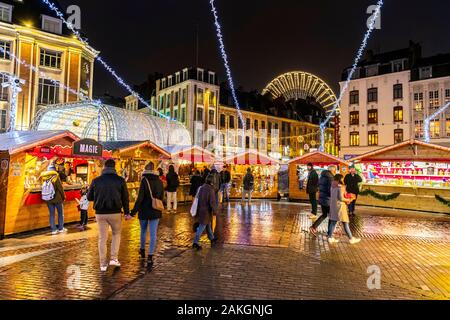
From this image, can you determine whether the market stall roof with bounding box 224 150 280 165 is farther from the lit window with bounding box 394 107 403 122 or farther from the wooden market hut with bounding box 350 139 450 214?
the lit window with bounding box 394 107 403 122

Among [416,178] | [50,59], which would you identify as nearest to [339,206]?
[416,178]

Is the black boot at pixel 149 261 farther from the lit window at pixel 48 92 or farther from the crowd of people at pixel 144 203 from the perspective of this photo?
the lit window at pixel 48 92

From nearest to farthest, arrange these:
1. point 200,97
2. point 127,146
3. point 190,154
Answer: point 127,146, point 190,154, point 200,97

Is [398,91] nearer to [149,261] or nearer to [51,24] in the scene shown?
[51,24]

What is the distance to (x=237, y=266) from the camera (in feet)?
20.3

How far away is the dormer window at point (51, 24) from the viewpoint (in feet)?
92.8

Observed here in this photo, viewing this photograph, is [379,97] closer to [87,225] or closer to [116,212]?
[87,225]

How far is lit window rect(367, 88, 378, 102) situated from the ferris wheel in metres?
9.30

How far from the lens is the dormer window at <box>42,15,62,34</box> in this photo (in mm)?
28297

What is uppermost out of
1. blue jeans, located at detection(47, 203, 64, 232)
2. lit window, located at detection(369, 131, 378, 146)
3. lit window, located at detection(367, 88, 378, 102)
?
lit window, located at detection(367, 88, 378, 102)

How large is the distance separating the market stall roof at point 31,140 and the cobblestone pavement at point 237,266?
2.22 metres

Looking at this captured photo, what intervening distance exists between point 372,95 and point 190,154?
25320 millimetres

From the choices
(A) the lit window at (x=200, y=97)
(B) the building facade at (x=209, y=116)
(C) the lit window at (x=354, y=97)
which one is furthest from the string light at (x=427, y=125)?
(A) the lit window at (x=200, y=97)

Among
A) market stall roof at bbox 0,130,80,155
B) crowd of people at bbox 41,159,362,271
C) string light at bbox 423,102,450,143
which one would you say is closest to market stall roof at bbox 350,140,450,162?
crowd of people at bbox 41,159,362,271
